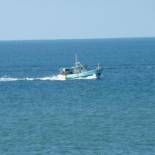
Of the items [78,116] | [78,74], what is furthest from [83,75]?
[78,116]

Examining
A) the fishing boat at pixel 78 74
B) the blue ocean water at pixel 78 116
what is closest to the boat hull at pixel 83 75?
the fishing boat at pixel 78 74

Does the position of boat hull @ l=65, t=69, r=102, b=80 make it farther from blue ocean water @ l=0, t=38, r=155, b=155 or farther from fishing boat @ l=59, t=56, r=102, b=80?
blue ocean water @ l=0, t=38, r=155, b=155

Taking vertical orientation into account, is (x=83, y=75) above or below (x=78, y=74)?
below

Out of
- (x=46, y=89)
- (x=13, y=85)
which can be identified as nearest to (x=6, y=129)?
(x=46, y=89)

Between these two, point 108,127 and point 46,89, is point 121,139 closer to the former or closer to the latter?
point 108,127

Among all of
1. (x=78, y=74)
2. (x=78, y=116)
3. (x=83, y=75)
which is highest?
(x=78, y=116)

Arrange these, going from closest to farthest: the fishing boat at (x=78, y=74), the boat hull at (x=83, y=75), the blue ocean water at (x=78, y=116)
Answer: the blue ocean water at (x=78, y=116), the boat hull at (x=83, y=75), the fishing boat at (x=78, y=74)

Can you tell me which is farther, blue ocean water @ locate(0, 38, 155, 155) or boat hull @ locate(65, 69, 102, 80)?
boat hull @ locate(65, 69, 102, 80)

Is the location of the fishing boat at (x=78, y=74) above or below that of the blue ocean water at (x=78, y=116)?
below

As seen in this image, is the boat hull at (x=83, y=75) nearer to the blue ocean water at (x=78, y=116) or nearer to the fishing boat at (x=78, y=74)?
the fishing boat at (x=78, y=74)

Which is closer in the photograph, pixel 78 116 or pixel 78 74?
pixel 78 116

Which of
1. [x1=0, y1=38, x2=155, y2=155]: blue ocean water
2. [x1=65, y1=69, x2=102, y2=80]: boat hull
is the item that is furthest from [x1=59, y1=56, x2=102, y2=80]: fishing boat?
[x1=0, y1=38, x2=155, y2=155]: blue ocean water

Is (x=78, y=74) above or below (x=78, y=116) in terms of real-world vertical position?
below

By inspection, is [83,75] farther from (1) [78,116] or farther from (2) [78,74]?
(1) [78,116]
